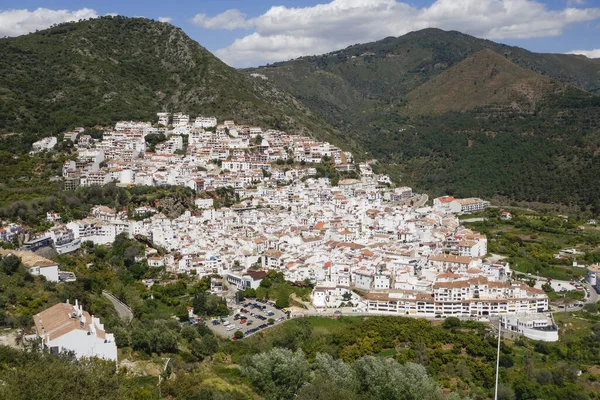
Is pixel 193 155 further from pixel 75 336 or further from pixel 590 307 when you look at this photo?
pixel 75 336

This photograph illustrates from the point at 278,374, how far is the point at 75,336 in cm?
562

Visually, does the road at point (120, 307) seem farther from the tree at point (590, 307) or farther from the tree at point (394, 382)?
the tree at point (590, 307)

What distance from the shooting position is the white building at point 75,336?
1386 cm

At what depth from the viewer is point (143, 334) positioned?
17281 mm

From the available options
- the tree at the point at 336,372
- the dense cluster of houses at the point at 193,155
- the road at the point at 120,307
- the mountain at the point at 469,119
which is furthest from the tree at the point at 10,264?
the mountain at the point at 469,119

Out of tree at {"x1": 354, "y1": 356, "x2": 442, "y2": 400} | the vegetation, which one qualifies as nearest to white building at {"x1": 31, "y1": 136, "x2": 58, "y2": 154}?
the vegetation

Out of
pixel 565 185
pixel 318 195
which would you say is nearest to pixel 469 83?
pixel 565 185

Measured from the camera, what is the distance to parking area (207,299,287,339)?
22.7m

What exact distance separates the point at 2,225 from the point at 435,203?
30.1 m

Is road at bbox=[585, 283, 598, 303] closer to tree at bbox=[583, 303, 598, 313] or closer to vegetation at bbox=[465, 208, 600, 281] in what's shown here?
vegetation at bbox=[465, 208, 600, 281]

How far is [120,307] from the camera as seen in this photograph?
23500 millimetres

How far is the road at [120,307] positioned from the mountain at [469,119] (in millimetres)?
36465

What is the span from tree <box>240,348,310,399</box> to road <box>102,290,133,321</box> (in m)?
7.15

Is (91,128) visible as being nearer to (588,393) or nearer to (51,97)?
(51,97)
